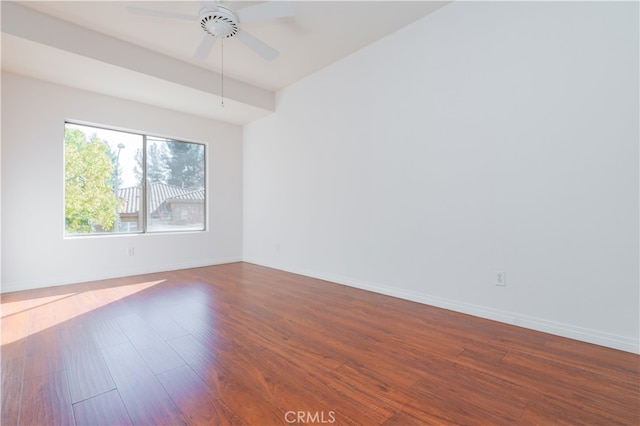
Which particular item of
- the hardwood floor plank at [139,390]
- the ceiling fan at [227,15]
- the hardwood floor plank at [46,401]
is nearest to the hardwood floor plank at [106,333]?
the hardwood floor plank at [139,390]

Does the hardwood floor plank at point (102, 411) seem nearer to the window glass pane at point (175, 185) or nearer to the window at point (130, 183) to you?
the window at point (130, 183)

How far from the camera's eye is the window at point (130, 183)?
12.3 ft

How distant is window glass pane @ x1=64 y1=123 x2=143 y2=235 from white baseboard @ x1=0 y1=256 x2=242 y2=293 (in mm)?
578

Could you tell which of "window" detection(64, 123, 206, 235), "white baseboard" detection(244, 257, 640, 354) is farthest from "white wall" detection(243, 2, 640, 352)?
"window" detection(64, 123, 206, 235)

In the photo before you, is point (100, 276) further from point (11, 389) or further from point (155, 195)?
point (11, 389)

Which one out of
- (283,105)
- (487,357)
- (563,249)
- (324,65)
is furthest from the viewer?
(283,105)

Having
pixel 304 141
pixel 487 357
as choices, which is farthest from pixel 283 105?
pixel 487 357

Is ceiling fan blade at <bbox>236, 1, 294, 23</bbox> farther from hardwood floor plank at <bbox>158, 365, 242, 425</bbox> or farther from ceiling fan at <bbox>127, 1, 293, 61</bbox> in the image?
hardwood floor plank at <bbox>158, 365, 242, 425</bbox>

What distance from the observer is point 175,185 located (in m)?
4.63

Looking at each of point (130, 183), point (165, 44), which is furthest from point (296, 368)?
point (130, 183)

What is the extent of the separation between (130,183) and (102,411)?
12.1 feet

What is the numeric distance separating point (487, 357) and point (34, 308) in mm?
3823

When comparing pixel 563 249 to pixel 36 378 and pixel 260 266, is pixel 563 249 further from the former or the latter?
pixel 260 266

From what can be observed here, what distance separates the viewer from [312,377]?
1.55 meters
